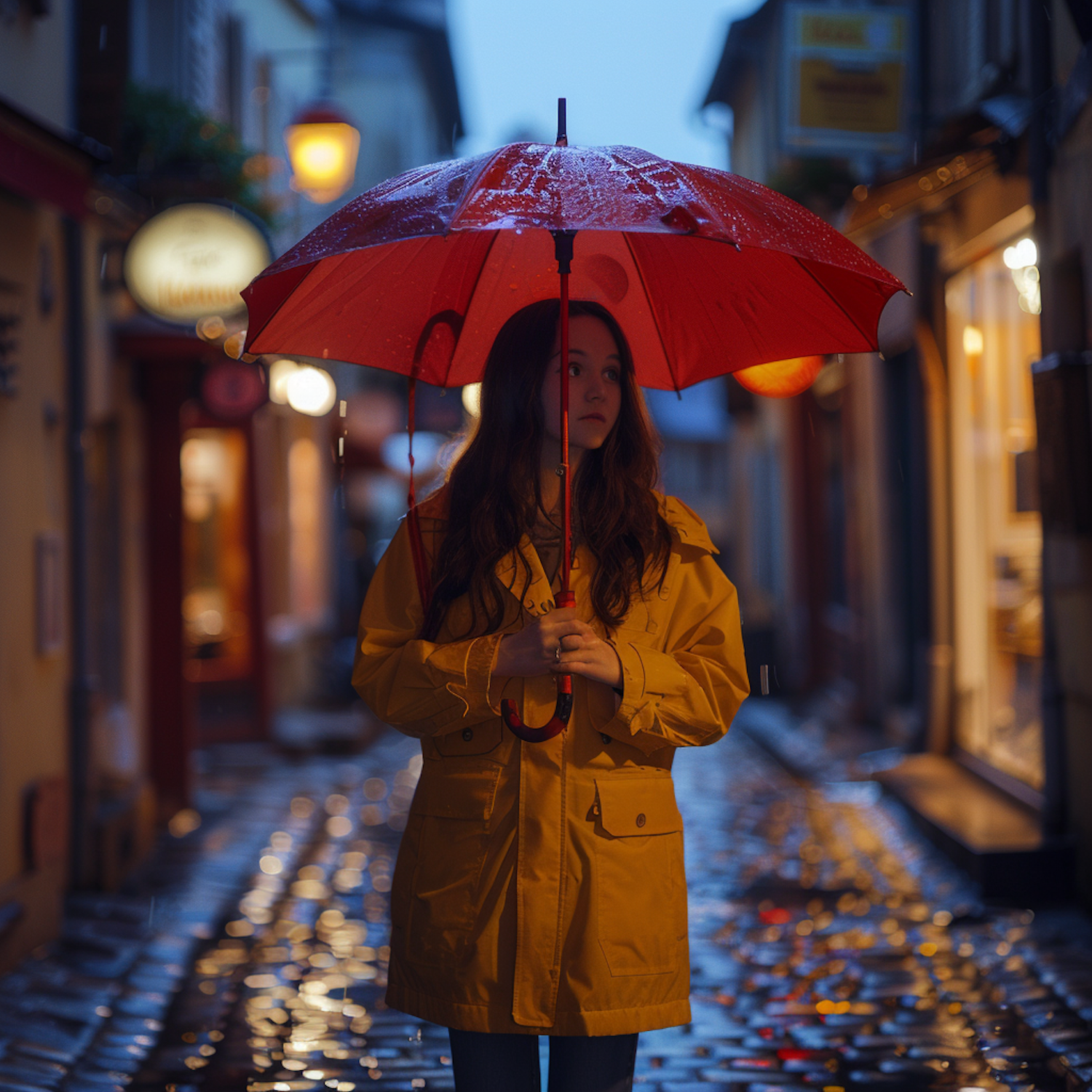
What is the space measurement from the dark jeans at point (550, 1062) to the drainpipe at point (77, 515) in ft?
15.5

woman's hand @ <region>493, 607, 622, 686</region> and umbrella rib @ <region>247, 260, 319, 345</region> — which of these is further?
umbrella rib @ <region>247, 260, 319, 345</region>

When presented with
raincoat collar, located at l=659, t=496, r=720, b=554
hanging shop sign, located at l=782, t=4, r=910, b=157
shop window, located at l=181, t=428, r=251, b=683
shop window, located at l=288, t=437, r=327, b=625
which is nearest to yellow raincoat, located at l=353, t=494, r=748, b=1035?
raincoat collar, located at l=659, t=496, r=720, b=554

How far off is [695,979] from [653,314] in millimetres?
3067

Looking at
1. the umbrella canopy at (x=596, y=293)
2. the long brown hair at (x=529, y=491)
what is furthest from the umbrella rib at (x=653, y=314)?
the long brown hair at (x=529, y=491)

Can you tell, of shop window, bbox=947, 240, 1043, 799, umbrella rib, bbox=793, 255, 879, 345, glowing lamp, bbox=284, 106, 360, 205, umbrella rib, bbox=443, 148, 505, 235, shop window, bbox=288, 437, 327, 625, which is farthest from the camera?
shop window, bbox=288, 437, 327, 625

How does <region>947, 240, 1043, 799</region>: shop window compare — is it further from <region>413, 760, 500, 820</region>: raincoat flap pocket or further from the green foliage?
<region>413, 760, 500, 820</region>: raincoat flap pocket

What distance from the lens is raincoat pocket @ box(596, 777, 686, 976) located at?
269 cm

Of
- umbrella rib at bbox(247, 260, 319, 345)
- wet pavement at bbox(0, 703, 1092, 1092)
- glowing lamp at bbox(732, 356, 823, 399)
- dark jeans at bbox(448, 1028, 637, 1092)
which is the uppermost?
umbrella rib at bbox(247, 260, 319, 345)

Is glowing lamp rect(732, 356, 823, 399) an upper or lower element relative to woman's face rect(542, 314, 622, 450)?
upper

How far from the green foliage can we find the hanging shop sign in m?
3.56

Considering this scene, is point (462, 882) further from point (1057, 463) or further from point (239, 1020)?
point (1057, 463)

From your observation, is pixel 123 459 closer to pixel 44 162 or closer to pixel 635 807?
pixel 44 162

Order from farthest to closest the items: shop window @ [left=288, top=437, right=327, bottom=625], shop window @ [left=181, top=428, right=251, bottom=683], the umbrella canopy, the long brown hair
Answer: shop window @ [left=288, top=437, right=327, bottom=625] < shop window @ [left=181, top=428, right=251, bottom=683] < the umbrella canopy < the long brown hair

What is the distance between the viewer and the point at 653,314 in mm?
3533
